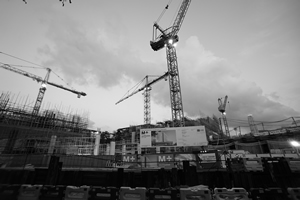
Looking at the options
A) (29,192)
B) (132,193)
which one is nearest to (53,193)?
(29,192)

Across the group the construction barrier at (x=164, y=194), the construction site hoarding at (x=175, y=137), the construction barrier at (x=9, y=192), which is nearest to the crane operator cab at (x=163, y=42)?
the construction site hoarding at (x=175, y=137)

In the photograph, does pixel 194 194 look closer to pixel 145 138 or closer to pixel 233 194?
pixel 233 194

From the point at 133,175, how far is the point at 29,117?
48.4 m

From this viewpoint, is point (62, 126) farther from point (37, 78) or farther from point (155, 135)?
point (155, 135)

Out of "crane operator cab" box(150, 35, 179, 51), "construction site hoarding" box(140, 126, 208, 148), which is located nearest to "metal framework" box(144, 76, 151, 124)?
"crane operator cab" box(150, 35, 179, 51)

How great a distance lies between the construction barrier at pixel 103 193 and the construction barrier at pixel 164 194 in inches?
44.2

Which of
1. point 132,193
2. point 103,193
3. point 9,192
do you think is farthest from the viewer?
point 9,192

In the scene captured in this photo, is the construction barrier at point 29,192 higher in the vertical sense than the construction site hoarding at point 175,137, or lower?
lower

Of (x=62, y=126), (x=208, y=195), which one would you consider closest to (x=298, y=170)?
(x=208, y=195)

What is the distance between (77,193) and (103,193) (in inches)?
36.3

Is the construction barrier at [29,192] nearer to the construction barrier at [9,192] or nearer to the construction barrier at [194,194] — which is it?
the construction barrier at [9,192]

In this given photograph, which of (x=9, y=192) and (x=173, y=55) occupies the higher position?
(x=173, y=55)

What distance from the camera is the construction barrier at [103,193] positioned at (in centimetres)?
452

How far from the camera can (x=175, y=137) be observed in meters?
16.5
